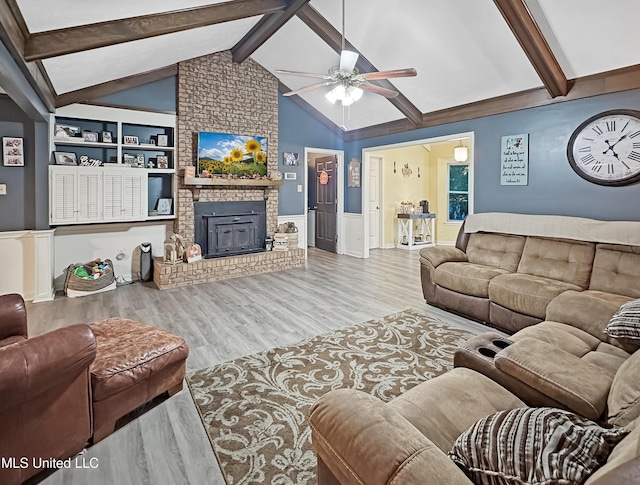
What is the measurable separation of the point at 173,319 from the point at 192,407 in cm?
179

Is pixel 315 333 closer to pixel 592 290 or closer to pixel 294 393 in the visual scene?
pixel 294 393

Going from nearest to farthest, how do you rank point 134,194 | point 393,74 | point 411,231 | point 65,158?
point 393,74 < point 65,158 < point 134,194 < point 411,231

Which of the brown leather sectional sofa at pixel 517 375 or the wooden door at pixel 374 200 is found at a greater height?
the wooden door at pixel 374 200

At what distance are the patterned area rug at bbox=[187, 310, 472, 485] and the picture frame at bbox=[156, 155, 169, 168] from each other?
12.8 feet

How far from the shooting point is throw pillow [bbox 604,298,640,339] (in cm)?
196

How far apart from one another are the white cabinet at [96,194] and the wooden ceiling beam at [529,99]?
4.45 metres

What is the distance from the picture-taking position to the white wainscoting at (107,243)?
4.95m

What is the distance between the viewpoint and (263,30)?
507cm

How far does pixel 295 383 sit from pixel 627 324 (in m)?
2.07

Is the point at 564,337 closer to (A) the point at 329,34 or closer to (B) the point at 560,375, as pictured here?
(B) the point at 560,375

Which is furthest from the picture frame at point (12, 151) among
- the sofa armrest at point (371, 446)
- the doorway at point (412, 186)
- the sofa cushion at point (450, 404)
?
the doorway at point (412, 186)

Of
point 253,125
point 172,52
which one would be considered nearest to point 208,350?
point 172,52

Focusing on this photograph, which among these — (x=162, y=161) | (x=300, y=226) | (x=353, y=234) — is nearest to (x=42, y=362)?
(x=162, y=161)

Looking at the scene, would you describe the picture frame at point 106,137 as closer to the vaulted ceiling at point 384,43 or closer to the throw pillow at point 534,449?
the vaulted ceiling at point 384,43
